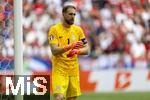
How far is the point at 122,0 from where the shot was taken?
21.9m

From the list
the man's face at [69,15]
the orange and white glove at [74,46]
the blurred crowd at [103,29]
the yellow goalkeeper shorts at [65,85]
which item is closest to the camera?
the orange and white glove at [74,46]

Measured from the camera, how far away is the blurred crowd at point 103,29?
19.7 meters

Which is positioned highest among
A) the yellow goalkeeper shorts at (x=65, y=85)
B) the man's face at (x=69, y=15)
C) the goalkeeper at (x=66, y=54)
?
the man's face at (x=69, y=15)

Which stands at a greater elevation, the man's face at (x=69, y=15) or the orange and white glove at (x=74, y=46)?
the man's face at (x=69, y=15)

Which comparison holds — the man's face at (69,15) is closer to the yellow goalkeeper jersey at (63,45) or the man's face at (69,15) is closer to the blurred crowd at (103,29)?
the yellow goalkeeper jersey at (63,45)

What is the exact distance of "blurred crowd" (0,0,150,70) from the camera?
19719mm

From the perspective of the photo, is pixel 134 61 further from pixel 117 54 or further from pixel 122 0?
pixel 122 0

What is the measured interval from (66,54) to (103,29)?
34.0 feet

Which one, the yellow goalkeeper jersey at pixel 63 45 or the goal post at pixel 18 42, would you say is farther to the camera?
the yellow goalkeeper jersey at pixel 63 45

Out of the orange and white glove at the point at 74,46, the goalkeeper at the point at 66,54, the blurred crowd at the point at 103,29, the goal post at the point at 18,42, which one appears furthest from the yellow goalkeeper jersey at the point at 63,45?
the blurred crowd at the point at 103,29

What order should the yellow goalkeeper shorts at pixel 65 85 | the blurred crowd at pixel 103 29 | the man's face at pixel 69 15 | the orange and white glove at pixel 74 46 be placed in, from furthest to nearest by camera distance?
the blurred crowd at pixel 103 29 < the yellow goalkeeper shorts at pixel 65 85 < the man's face at pixel 69 15 < the orange and white glove at pixel 74 46

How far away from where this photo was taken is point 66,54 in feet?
34.2

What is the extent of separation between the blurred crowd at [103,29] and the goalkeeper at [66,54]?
8.50 meters

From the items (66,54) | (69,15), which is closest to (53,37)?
(66,54)
